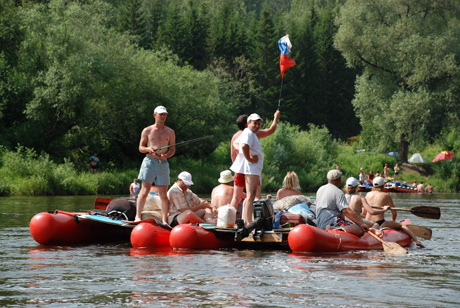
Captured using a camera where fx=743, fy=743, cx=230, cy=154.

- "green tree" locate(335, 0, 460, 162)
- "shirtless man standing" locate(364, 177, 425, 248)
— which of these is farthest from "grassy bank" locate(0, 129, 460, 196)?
"shirtless man standing" locate(364, 177, 425, 248)

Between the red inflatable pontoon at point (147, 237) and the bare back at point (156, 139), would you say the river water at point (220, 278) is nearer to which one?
the red inflatable pontoon at point (147, 237)

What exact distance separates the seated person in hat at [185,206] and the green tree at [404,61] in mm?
29329

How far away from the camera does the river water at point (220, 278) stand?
24.3ft

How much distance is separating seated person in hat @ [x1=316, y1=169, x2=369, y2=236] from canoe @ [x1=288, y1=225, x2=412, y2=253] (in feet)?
0.48

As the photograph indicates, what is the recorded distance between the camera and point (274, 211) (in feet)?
39.4

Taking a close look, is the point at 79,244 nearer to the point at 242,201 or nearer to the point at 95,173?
the point at 242,201

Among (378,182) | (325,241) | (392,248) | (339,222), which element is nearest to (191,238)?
(325,241)

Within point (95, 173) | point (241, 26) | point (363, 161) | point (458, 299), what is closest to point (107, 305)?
point (458, 299)

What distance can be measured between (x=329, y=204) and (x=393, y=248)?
1.25 meters

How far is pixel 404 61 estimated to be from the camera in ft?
132

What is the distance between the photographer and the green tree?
129ft

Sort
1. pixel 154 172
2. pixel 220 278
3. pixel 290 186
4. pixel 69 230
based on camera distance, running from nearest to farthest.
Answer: pixel 220 278 < pixel 154 172 < pixel 69 230 < pixel 290 186

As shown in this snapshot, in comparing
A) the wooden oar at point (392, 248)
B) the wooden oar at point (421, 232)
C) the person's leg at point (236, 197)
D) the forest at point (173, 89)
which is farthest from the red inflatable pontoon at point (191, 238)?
the forest at point (173, 89)

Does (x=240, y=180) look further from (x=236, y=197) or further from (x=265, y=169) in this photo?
(x=265, y=169)
